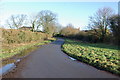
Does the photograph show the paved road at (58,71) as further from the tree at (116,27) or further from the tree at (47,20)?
the tree at (47,20)

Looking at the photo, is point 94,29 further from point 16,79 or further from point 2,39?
point 16,79

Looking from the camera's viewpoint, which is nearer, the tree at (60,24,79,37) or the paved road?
the paved road

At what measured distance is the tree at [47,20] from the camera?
48.5m

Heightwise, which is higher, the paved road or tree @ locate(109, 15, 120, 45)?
tree @ locate(109, 15, 120, 45)

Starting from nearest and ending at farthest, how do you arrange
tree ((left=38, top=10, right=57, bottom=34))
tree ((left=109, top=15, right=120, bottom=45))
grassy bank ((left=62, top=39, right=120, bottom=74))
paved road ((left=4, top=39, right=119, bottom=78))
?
paved road ((left=4, top=39, right=119, bottom=78)), grassy bank ((left=62, top=39, right=120, bottom=74)), tree ((left=109, top=15, right=120, bottom=45)), tree ((left=38, top=10, right=57, bottom=34))

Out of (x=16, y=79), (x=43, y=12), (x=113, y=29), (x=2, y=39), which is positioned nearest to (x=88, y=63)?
(x=16, y=79)

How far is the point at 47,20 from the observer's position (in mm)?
52625

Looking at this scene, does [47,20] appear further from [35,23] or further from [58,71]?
[58,71]

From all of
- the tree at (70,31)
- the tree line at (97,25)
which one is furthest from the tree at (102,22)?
the tree at (70,31)

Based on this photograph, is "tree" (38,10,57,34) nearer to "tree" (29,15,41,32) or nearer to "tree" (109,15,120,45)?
"tree" (29,15,41,32)

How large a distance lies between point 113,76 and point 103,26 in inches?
1048

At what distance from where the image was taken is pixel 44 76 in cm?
558

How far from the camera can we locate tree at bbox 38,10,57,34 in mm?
48450

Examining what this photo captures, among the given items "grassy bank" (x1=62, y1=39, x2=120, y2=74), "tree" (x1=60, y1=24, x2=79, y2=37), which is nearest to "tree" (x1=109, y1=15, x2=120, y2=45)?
"grassy bank" (x1=62, y1=39, x2=120, y2=74)
